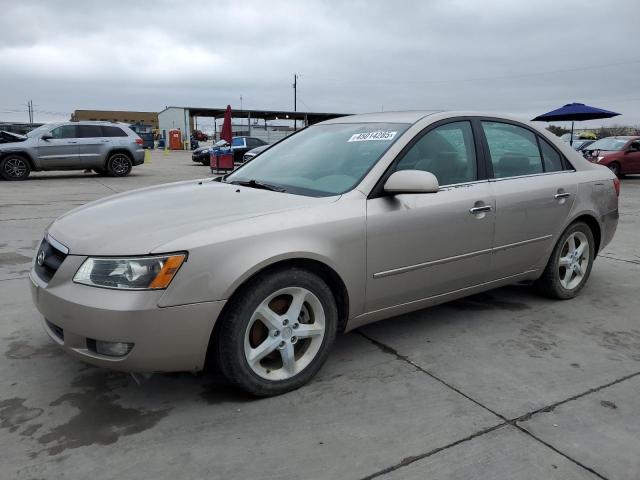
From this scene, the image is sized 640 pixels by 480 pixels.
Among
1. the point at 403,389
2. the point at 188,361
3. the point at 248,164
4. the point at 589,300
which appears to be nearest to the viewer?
the point at 188,361

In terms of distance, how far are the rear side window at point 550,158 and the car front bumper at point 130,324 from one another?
2919 mm

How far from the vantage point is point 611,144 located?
17172 mm

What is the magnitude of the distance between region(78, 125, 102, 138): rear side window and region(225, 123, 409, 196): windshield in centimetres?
1249

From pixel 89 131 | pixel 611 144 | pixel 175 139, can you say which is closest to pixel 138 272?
pixel 89 131

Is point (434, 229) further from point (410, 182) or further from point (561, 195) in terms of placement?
point (561, 195)

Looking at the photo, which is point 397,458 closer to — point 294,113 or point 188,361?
point 188,361

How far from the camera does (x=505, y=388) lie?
2.85 metres

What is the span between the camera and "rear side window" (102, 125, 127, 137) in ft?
49.3

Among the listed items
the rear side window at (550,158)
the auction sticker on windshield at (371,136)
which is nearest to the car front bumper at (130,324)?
the auction sticker on windshield at (371,136)

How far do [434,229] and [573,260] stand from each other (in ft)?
5.86

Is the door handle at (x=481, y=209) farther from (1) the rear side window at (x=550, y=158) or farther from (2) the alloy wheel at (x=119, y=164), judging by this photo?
(2) the alloy wheel at (x=119, y=164)

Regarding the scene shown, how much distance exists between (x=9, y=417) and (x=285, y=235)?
5.21ft

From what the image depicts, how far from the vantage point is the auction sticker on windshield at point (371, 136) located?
132 inches

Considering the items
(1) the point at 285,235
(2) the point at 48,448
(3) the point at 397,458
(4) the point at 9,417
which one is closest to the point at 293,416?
(3) the point at 397,458
